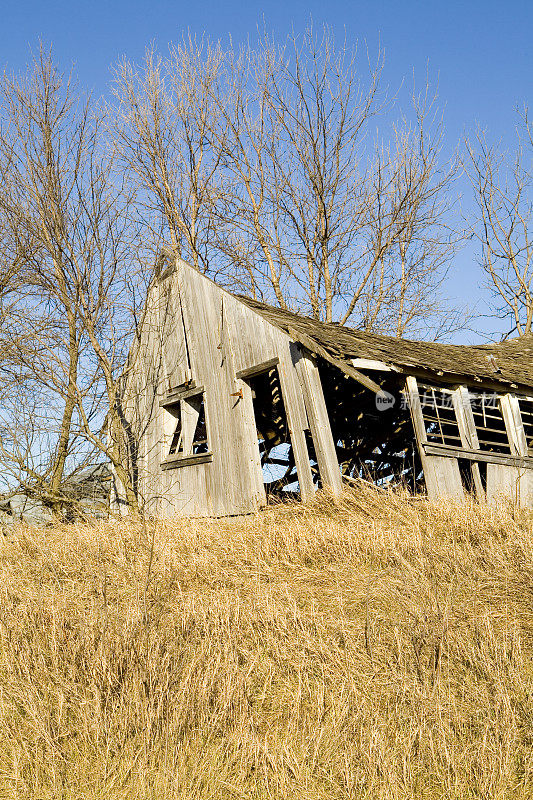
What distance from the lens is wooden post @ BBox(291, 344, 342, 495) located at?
11391mm

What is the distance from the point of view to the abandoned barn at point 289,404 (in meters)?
11.9

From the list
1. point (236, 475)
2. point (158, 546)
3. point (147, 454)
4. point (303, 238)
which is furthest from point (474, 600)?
point (303, 238)

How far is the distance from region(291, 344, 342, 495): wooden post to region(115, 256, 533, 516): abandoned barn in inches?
0.9

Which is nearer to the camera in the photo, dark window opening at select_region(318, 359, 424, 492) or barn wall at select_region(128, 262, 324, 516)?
barn wall at select_region(128, 262, 324, 516)

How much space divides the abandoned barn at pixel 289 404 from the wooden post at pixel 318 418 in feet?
0.07

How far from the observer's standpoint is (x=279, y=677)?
202 inches

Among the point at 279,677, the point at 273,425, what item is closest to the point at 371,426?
the point at 273,425

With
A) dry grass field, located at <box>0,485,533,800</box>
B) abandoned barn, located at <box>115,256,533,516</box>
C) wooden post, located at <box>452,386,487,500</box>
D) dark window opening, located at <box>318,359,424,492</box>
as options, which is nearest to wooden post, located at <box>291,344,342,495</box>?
abandoned barn, located at <box>115,256,533,516</box>

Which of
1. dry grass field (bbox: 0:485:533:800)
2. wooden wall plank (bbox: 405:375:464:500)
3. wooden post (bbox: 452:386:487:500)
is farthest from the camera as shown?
wooden post (bbox: 452:386:487:500)

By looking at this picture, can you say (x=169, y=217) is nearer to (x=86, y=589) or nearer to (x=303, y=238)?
(x=303, y=238)

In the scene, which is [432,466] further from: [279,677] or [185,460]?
[279,677]

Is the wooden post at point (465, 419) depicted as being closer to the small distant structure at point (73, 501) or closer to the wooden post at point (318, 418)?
the wooden post at point (318, 418)

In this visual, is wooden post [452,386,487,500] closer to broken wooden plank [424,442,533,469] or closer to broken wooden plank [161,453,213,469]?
broken wooden plank [424,442,533,469]

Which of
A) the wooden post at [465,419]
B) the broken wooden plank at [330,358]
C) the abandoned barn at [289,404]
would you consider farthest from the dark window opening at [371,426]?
the broken wooden plank at [330,358]
